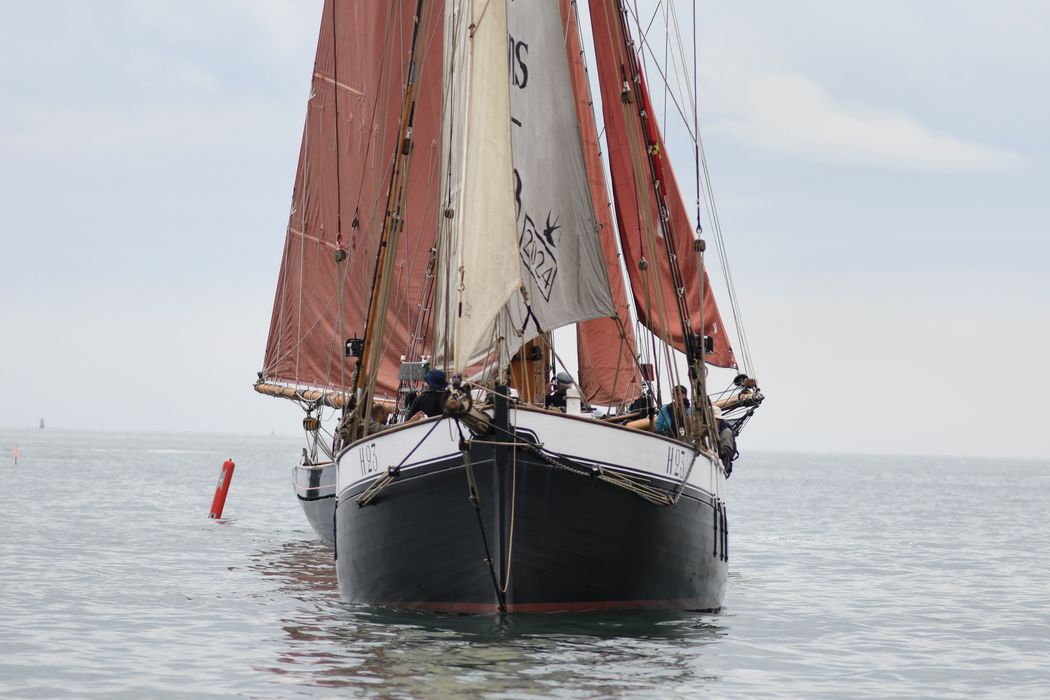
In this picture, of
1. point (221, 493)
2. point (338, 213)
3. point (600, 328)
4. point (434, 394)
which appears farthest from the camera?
point (221, 493)

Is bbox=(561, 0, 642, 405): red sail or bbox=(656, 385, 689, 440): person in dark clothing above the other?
bbox=(561, 0, 642, 405): red sail

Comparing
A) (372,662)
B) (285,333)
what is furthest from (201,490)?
(372,662)

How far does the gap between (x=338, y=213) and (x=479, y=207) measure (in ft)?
48.7

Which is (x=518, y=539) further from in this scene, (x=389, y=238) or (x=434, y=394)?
(x=389, y=238)

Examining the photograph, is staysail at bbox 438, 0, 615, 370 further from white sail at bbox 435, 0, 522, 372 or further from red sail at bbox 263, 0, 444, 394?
red sail at bbox 263, 0, 444, 394

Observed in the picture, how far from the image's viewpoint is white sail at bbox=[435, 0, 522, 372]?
1577 cm

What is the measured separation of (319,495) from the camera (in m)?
31.8

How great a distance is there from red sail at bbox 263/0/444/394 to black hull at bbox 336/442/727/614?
13171mm

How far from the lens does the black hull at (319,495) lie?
102 feet

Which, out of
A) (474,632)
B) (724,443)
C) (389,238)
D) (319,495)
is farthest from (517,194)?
(319,495)

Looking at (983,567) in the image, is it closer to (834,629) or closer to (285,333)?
(834,629)

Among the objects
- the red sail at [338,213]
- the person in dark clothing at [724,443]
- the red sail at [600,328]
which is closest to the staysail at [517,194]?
the person in dark clothing at [724,443]

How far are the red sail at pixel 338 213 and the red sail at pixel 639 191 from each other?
5534mm

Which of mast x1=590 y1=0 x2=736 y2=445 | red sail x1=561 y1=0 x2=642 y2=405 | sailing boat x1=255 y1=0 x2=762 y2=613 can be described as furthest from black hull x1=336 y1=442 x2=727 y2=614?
red sail x1=561 y1=0 x2=642 y2=405
